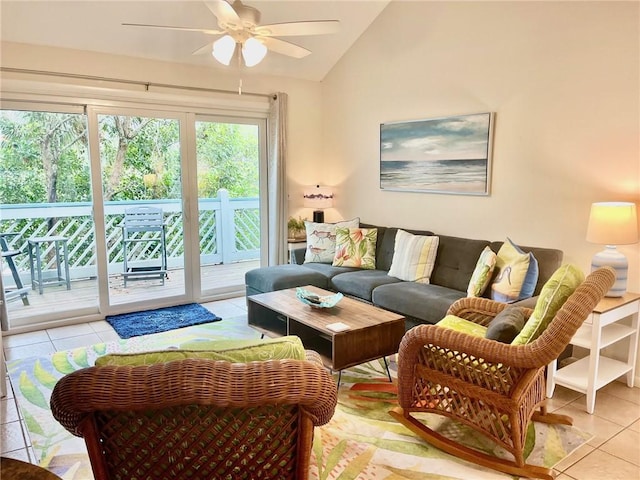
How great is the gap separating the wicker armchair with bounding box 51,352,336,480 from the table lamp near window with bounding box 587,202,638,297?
92.9 inches

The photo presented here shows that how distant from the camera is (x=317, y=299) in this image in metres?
3.37

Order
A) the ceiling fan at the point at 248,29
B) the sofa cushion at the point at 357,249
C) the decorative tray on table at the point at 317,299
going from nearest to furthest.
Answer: the ceiling fan at the point at 248,29 → the decorative tray on table at the point at 317,299 → the sofa cushion at the point at 357,249

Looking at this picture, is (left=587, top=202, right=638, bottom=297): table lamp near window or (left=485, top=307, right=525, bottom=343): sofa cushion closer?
(left=485, top=307, right=525, bottom=343): sofa cushion

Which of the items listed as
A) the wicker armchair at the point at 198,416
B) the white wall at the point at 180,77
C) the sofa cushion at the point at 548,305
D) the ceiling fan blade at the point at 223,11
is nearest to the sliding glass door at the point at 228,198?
the white wall at the point at 180,77

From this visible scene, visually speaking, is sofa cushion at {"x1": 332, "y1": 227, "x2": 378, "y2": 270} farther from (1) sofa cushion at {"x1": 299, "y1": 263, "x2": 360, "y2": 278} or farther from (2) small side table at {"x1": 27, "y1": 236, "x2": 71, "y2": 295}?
(2) small side table at {"x1": 27, "y1": 236, "x2": 71, "y2": 295}

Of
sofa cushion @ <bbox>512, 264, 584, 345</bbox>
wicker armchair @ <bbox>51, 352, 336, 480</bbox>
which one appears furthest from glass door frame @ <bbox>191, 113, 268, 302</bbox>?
wicker armchair @ <bbox>51, 352, 336, 480</bbox>

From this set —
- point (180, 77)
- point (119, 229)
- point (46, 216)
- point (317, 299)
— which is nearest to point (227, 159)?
point (180, 77)

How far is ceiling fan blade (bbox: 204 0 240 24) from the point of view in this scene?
2.52m

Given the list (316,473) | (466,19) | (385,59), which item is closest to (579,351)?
(316,473)

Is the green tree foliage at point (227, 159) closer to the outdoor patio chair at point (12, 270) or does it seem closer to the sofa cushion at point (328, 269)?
the sofa cushion at point (328, 269)

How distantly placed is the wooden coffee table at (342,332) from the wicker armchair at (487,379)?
42 centimetres

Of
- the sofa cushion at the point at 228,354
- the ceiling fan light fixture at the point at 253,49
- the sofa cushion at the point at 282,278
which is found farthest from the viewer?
the sofa cushion at the point at 282,278

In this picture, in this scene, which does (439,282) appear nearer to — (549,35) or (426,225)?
(426,225)

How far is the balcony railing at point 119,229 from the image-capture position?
416 cm
